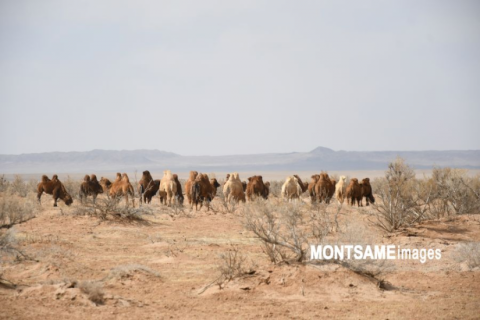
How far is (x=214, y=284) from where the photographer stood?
9875 millimetres

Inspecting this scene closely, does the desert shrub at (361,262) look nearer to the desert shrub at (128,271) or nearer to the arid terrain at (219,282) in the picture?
the arid terrain at (219,282)

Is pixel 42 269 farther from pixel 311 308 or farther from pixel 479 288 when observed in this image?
pixel 479 288

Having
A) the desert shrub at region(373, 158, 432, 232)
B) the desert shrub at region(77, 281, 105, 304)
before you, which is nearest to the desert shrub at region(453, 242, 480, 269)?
the desert shrub at region(373, 158, 432, 232)

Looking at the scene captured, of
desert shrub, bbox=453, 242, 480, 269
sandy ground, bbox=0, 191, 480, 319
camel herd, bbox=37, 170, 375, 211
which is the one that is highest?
camel herd, bbox=37, 170, 375, 211

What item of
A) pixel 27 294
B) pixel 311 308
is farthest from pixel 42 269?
pixel 311 308

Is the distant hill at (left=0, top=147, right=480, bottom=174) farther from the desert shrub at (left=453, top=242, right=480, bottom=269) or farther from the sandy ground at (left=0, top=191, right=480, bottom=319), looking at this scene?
the desert shrub at (left=453, top=242, right=480, bottom=269)

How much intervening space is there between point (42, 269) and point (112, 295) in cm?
256

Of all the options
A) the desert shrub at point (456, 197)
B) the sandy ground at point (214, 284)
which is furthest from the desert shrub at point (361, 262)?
the desert shrub at point (456, 197)

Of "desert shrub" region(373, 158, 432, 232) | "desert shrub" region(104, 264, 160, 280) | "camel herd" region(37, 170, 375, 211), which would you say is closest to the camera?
"desert shrub" region(104, 264, 160, 280)

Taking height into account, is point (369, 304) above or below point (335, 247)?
below

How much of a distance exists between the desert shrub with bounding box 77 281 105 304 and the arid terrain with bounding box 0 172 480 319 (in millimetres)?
15

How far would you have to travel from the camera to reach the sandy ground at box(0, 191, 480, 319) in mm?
8438

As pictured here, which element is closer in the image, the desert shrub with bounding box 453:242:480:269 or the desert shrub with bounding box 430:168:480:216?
the desert shrub with bounding box 453:242:480:269

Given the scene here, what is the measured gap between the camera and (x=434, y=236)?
13.8 meters
